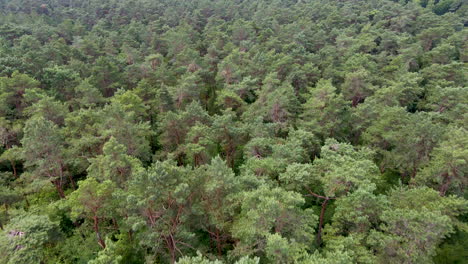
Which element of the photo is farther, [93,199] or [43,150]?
[43,150]

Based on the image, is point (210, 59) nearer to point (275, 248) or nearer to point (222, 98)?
point (222, 98)

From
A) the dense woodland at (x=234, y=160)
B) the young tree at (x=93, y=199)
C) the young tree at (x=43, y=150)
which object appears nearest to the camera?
the dense woodland at (x=234, y=160)

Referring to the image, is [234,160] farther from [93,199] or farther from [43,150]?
[43,150]

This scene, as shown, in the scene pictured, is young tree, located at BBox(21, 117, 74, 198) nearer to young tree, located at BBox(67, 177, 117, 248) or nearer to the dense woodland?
the dense woodland

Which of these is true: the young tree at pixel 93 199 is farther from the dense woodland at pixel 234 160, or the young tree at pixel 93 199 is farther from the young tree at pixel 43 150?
the young tree at pixel 43 150

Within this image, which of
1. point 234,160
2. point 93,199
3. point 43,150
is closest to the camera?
point 93,199

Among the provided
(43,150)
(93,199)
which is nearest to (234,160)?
(93,199)

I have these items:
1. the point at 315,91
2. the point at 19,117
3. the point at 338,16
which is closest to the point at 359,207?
the point at 315,91

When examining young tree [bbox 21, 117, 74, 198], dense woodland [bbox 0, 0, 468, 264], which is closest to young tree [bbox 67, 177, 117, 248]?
dense woodland [bbox 0, 0, 468, 264]

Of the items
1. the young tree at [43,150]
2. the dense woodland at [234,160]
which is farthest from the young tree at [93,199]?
the young tree at [43,150]
